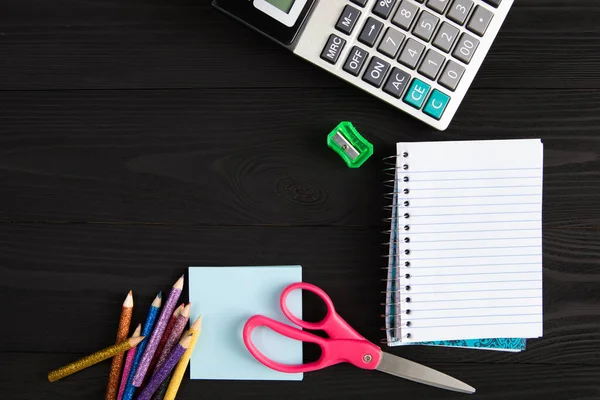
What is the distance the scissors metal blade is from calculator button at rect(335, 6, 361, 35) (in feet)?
1.03

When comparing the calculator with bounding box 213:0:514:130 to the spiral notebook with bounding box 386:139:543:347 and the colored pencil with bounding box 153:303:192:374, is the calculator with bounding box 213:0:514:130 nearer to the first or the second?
the spiral notebook with bounding box 386:139:543:347

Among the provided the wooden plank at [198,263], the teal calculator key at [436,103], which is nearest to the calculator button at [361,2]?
the teal calculator key at [436,103]

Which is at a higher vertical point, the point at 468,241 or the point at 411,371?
the point at 468,241

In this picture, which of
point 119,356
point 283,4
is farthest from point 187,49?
point 119,356

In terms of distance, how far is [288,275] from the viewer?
0.62 metres

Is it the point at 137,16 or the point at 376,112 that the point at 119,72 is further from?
the point at 376,112

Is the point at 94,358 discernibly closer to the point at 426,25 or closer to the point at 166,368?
the point at 166,368

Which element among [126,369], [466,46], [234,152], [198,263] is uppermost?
[466,46]

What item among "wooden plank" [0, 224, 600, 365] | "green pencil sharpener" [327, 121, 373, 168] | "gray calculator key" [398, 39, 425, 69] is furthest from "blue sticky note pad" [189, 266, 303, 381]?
"gray calculator key" [398, 39, 425, 69]

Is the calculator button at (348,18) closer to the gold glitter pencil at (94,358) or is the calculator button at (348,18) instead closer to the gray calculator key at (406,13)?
the gray calculator key at (406,13)

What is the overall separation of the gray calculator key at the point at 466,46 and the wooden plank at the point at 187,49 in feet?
0.15

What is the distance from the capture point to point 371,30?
57cm

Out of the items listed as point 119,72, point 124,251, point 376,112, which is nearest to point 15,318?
point 124,251

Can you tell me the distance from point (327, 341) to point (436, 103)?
251 mm
